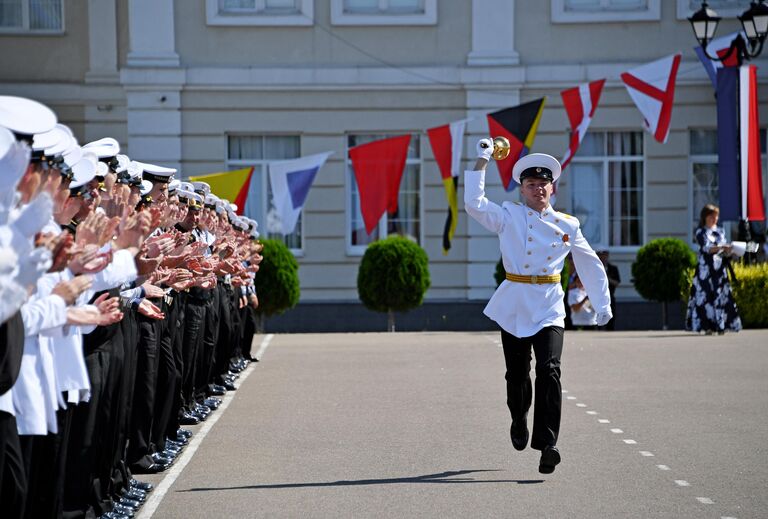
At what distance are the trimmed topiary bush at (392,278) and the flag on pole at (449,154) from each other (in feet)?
2.49

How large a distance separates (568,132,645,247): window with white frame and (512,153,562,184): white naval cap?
19.1 m

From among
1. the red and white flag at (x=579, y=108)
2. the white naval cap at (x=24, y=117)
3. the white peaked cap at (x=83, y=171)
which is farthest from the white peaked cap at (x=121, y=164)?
the red and white flag at (x=579, y=108)

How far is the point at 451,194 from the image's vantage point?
2617 cm

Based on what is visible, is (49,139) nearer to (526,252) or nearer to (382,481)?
(382,481)

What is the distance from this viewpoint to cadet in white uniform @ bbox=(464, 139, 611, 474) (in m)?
10.1

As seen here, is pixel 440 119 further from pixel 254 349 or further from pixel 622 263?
pixel 254 349

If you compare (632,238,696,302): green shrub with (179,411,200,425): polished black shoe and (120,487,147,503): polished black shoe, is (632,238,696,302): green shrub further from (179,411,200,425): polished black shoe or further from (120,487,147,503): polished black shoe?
(120,487,147,503): polished black shoe

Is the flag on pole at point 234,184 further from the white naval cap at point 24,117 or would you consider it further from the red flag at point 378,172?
the white naval cap at point 24,117

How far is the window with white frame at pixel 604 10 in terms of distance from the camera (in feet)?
94.6

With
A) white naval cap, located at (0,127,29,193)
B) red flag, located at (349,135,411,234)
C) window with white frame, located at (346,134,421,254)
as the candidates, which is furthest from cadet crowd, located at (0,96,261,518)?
window with white frame, located at (346,134,421,254)

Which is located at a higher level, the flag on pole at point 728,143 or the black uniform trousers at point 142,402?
the flag on pole at point 728,143

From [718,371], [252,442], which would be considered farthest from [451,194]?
[252,442]

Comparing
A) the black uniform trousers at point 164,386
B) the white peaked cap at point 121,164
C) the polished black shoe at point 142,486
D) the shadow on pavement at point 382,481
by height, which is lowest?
the shadow on pavement at point 382,481

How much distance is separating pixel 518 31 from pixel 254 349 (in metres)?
10.2
